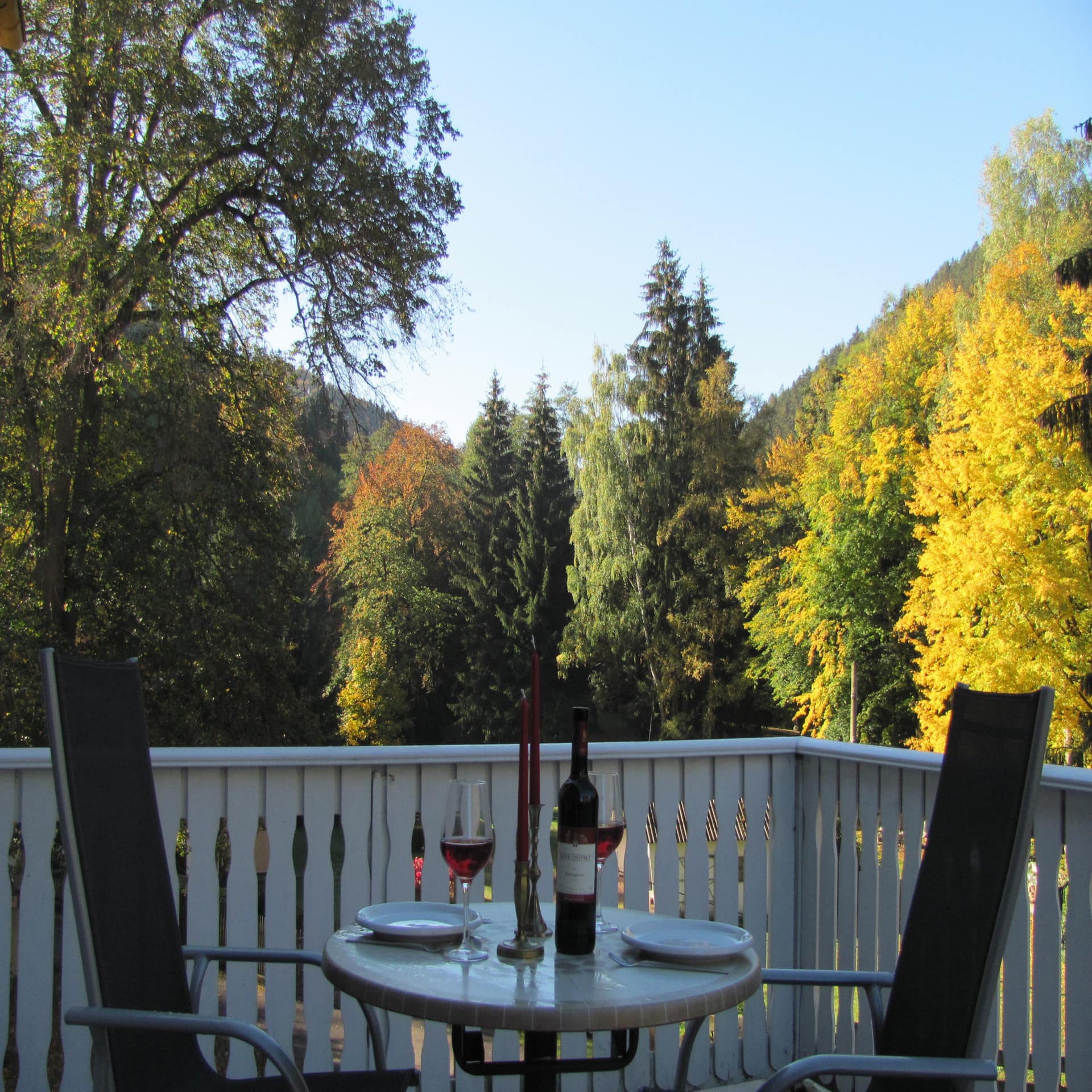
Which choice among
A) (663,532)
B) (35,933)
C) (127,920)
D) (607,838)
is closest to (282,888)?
(35,933)

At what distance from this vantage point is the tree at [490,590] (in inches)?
1016

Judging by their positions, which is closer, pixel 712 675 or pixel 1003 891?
pixel 1003 891

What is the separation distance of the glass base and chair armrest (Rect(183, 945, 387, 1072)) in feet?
1.32

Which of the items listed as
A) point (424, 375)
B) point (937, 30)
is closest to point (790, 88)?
point (937, 30)

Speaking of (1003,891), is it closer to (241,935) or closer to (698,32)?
(241,935)

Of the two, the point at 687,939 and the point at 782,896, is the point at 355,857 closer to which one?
the point at 782,896

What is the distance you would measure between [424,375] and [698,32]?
605 cm

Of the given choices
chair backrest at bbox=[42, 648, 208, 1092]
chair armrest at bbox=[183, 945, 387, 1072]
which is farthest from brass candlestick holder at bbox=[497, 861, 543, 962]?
chair backrest at bbox=[42, 648, 208, 1092]

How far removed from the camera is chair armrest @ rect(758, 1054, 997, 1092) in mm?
1254

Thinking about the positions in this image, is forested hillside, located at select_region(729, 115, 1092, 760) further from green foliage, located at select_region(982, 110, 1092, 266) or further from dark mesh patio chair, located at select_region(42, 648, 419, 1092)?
dark mesh patio chair, located at select_region(42, 648, 419, 1092)

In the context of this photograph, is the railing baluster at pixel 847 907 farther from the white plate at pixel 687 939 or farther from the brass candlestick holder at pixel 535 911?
the brass candlestick holder at pixel 535 911

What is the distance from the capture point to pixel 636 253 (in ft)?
87.0

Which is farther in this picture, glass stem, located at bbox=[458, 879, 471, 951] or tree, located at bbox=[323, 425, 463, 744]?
tree, located at bbox=[323, 425, 463, 744]

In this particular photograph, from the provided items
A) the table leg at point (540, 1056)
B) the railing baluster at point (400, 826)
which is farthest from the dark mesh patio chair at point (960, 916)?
the railing baluster at point (400, 826)
